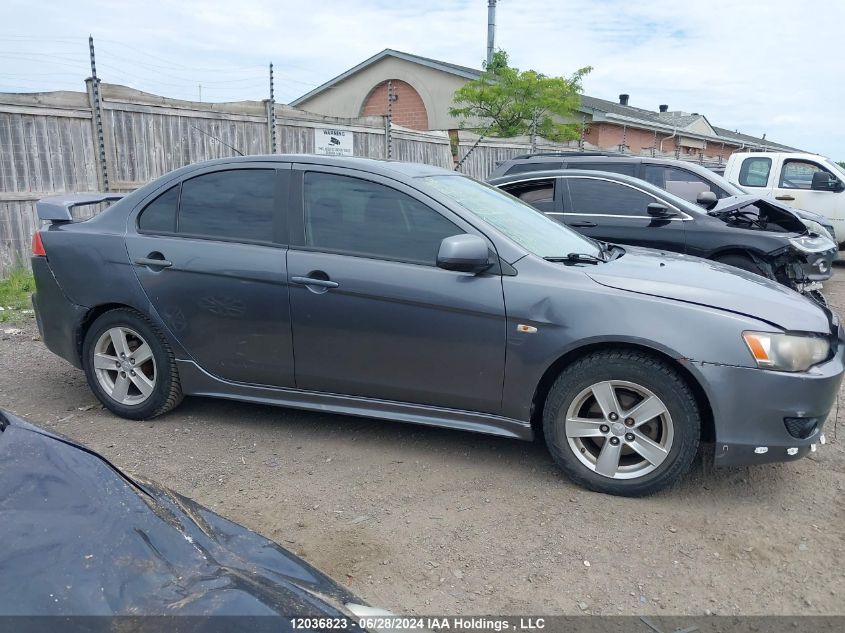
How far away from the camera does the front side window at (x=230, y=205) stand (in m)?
4.32

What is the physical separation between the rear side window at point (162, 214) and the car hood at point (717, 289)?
2595 mm

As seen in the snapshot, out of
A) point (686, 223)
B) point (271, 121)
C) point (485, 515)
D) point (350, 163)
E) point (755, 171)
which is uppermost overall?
point (271, 121)

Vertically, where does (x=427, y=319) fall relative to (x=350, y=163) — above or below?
below

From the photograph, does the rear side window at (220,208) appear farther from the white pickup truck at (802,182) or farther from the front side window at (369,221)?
the white pickup truck at (802,182)

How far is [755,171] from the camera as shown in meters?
13.2

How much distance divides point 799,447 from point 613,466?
34.7 inches

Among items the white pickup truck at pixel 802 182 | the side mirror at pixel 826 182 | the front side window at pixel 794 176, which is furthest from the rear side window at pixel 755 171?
the side mirror at pixel 826 182

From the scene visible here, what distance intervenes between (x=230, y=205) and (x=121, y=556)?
2983 millimetres

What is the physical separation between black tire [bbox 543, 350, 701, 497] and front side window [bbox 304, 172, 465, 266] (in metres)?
1.00

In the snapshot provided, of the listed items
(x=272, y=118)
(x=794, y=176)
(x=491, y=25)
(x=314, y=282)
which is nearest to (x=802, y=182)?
(x=794, y=176)

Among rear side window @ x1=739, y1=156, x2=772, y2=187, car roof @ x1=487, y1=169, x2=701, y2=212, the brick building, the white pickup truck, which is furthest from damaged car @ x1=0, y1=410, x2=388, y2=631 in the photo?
the brick building

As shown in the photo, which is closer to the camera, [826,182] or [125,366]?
[125,366]

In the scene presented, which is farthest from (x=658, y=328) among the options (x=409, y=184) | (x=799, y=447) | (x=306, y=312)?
(x=306, y=312)

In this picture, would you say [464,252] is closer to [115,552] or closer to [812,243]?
[115,552]
